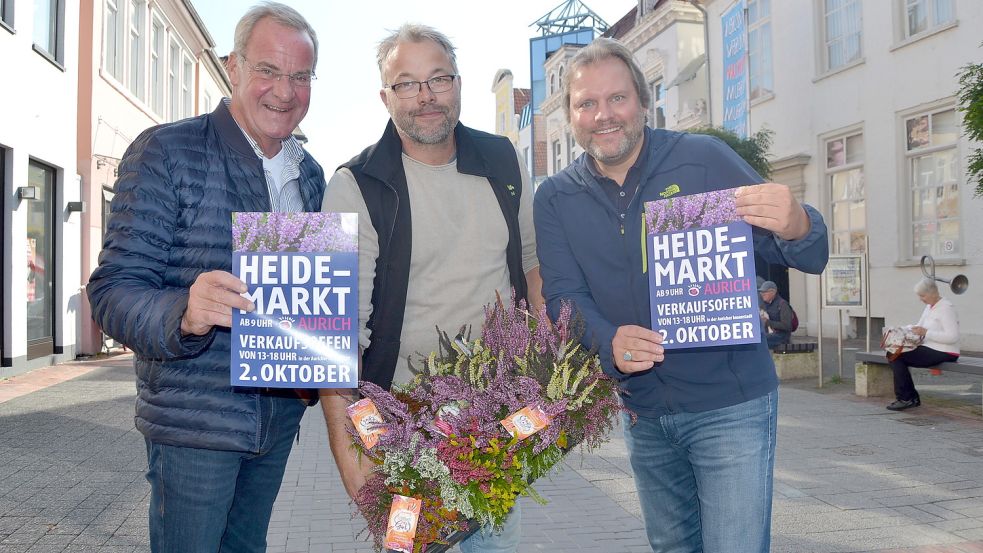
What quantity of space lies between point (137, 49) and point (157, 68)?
2.34m

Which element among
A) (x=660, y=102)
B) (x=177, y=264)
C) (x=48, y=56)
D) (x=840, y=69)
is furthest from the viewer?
(x=660, y=102)

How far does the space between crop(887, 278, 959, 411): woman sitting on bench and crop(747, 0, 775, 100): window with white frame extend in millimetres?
13279

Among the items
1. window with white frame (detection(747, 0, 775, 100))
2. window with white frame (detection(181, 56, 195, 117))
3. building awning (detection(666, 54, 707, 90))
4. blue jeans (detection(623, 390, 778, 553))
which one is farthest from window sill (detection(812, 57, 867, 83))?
window with white frame (detection(181, 56, 195, 117))

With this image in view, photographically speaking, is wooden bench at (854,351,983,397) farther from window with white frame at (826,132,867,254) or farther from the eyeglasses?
the eyeglasses

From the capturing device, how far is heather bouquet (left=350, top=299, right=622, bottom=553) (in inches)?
82.6

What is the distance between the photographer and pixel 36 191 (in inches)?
504

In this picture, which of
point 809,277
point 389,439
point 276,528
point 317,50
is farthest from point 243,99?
point 809,277

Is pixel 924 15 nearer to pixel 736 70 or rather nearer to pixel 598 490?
pixel 736 70

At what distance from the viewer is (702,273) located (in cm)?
243

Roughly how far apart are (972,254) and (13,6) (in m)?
16.0

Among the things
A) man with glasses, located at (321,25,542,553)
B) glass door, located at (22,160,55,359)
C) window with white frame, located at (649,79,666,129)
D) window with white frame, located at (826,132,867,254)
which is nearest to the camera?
man with glasses, located at (321,25,542,553)

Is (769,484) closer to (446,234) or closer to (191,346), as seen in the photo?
(446,234)

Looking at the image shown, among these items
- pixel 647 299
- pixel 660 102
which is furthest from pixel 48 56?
pixel 660 102

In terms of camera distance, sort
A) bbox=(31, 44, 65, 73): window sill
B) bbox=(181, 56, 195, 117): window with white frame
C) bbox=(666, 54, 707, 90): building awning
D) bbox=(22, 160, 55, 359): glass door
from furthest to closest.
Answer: bbox=(666, 54, 707, 90): building awning, bbox=(181, 56, 195, 117): window with white frame, bbox=(22, 160, 55, 359): glass door, bbox=(31, 44, 65, 73): window sill
